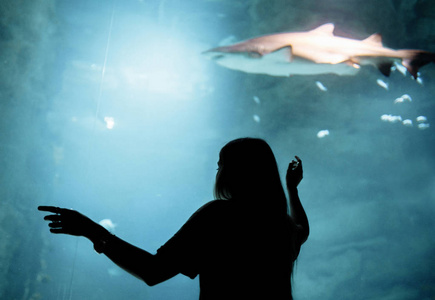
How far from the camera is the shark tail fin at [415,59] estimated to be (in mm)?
4907

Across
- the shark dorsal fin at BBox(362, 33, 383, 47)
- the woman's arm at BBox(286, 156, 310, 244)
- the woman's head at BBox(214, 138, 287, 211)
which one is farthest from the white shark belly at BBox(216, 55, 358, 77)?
the woman's head at BBox(214, 138, 287, 211)

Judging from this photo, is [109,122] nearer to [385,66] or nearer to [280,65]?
[280,65]

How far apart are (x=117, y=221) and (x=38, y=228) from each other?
25.6 m

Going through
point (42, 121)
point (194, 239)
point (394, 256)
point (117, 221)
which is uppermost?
point (194, 239)

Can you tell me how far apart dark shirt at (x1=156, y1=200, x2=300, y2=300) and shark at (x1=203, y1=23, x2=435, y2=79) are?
4.67 meters

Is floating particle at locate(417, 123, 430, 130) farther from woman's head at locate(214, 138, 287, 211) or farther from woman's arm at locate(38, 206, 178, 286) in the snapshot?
woman's arm at locate(38, 206, 178, 286)

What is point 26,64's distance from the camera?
413 inches

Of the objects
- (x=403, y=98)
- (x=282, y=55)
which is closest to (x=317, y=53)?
(x=282, y=55)

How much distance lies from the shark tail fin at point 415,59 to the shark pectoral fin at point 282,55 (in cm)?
177

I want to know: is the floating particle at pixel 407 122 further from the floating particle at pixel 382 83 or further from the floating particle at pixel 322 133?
the floating particle at pixel 322 133

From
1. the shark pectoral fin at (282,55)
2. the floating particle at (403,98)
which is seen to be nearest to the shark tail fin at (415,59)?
the shark pectoral fin at (282,55)

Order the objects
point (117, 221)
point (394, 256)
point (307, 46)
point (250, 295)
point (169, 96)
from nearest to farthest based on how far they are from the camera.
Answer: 1. point (250, 295)
2. point (307, 46)
3. point (169, 96)
4. point (394, 256)
5. point (117, 221)

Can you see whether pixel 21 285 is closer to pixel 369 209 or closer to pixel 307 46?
pixel 307 46

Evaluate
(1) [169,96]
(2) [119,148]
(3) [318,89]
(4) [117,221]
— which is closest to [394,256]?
(3) [318,89]
